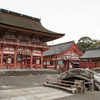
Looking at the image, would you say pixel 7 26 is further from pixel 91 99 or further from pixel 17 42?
pixel 91 99

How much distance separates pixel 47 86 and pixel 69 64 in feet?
56.4

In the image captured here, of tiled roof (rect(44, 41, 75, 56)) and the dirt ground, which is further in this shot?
tiled roof (rect(44, 41, 75, 56))

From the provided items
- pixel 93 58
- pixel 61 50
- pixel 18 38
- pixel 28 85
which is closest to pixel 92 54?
pixel 93 58

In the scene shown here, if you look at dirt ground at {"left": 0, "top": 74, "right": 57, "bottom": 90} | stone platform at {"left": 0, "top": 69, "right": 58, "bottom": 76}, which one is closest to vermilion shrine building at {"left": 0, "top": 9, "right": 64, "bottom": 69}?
stone platform at {"left": 0, "top": 69, "right": 58, "bottom": 76}

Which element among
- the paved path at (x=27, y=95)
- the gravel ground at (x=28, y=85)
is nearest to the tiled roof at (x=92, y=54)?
the gravel ground at (x=28, y=85)

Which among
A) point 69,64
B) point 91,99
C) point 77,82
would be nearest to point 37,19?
point 69,64

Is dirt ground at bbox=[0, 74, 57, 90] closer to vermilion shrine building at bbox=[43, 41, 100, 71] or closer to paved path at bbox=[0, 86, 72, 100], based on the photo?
paved path at bbox=[0, 86, 72, 100]

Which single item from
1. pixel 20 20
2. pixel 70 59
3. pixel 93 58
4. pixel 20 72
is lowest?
pixel 20 72

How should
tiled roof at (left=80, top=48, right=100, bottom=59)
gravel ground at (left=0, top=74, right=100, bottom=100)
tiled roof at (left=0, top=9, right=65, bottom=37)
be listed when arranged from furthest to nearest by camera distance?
tiled roof at (left=80, top=48, right=100, bottom=59) → tiled roof at (left=0, top=9, right=65, bottom=37) → gravel ground at (left=0, top=74, right=100, bottom=100)

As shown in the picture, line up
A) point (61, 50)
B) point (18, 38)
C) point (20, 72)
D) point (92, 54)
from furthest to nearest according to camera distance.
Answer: point (61, 50)
point (92, 54)
point (18, 38)
point (20, 72)

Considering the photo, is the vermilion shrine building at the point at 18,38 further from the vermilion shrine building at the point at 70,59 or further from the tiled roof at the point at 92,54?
the tiled roof at the point at 92,54

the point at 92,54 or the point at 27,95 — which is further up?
the point at 92,54

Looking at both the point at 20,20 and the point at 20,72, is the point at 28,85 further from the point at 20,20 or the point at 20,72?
the point at 20,20

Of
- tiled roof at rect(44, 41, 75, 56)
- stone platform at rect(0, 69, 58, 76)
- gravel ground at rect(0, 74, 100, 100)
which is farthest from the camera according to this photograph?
tiled roof at rect(44, 41, 75, 56)
